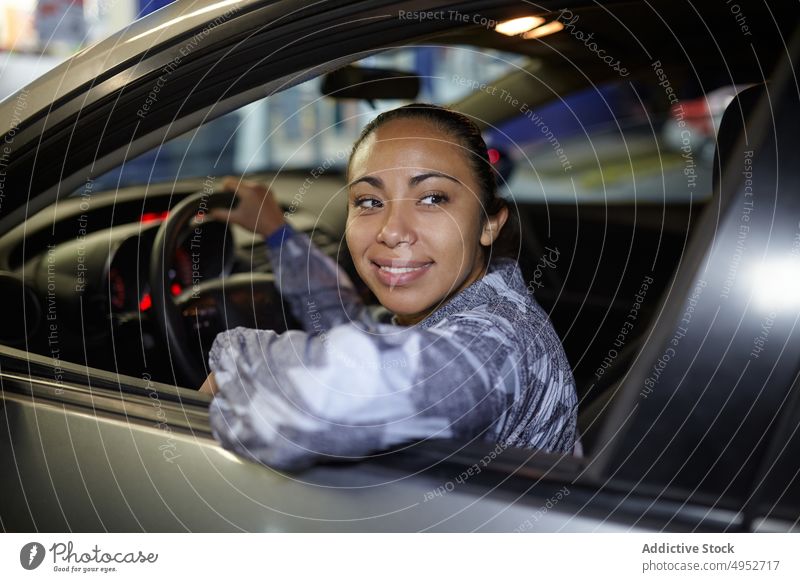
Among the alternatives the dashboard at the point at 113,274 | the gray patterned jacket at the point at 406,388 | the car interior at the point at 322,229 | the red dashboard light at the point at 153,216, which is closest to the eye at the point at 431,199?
the gray patterned jacket at the point at 406,388

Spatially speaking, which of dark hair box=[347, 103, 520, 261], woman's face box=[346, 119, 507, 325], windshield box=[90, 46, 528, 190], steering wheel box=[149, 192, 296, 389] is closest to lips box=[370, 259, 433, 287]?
woman's face box=[346, 119, 507, 325]

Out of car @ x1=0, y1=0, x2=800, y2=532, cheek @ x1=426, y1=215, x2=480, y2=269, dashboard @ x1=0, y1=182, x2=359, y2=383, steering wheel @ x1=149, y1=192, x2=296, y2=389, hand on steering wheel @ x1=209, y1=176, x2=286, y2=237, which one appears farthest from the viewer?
hand on steering wheel @ x1=209, y1=176, x2=286, y2=237

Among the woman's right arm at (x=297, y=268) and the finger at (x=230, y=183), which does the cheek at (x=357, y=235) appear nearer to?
the woman's right arm at (x=297, y=268)

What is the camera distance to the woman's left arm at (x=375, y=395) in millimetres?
943

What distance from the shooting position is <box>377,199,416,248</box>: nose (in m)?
1.04

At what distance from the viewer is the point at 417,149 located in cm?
104

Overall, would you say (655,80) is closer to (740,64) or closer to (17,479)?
(740,64)

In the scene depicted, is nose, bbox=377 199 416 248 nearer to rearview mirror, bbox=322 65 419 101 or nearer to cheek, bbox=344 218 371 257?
cheek, bbox=344 218 371 257

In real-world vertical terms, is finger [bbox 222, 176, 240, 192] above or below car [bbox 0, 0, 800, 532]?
above

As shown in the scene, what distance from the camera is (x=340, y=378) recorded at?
99 cm

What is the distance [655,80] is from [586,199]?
2.60ft

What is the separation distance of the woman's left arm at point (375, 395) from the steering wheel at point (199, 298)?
11.8 inches

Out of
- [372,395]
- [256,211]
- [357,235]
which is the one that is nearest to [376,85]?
[256,211]

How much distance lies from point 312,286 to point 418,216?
446mm
